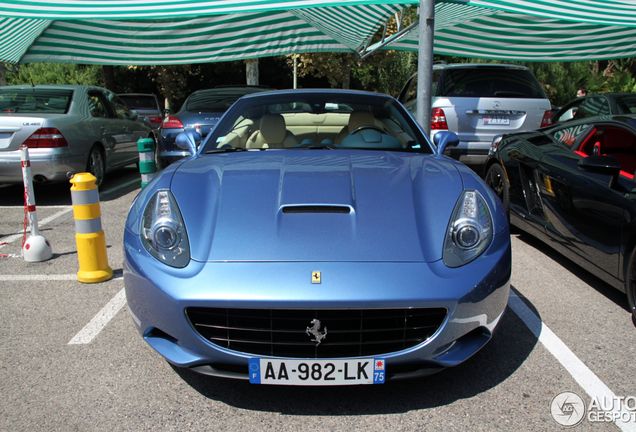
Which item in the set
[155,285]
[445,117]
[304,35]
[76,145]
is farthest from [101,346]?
[304,35]

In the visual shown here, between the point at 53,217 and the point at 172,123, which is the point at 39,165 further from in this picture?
the point at 172,123

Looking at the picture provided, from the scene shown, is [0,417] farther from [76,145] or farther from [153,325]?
[76,145]

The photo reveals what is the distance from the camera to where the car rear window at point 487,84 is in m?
7.39

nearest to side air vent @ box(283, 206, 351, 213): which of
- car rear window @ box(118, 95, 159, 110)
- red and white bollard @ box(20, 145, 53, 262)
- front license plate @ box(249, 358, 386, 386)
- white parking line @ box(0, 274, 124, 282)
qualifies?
front license plate @ box(249, 358, 386, 386)

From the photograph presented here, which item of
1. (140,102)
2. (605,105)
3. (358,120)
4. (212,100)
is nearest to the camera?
(358,120)

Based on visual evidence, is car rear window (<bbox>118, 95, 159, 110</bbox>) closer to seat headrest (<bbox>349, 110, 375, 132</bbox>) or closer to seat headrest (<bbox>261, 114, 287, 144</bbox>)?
seat headrest (<bbox>261, 114, 287, 144</bbox>)

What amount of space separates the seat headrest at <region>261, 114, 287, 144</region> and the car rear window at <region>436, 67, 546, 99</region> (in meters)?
4.48

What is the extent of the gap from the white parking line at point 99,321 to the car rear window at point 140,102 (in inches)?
519

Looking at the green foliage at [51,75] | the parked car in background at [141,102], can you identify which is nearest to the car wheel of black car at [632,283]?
the parked car in background at [141,102]

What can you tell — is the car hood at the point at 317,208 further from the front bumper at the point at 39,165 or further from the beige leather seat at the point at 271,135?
the front bumper at the point at 39,165

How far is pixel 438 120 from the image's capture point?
727 cm

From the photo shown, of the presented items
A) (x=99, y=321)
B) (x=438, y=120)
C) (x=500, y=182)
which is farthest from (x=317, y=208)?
(x=438, y=120)

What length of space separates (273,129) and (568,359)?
229 cm

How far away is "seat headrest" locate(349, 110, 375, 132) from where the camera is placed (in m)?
3.64
